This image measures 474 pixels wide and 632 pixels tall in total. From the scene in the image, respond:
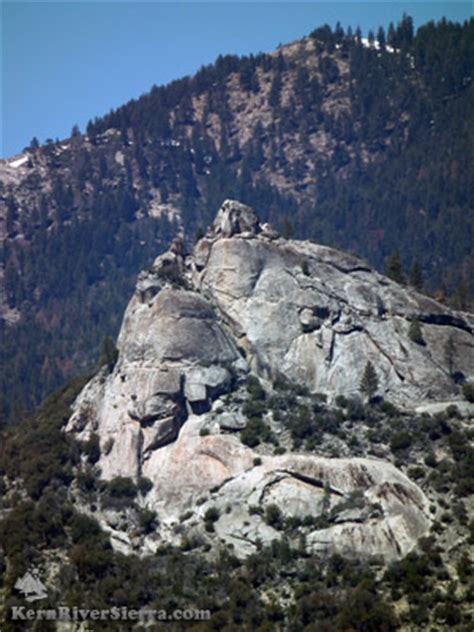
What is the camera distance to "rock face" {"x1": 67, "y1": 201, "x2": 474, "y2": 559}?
87.3 metres

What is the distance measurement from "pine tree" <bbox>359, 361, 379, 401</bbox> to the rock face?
0.85 m

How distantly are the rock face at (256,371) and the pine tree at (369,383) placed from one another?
0.85 metres

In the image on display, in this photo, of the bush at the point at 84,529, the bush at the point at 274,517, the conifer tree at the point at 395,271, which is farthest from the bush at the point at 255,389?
A: the conifer tree at the point at 395,271

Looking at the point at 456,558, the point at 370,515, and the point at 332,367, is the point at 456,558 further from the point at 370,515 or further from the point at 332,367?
the point at 332,367

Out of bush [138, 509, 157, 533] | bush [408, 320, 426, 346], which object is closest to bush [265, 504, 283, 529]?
bush [138, 509, 157, 533]

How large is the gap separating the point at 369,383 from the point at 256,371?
30.0ft

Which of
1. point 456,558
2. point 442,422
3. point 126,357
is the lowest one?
point 456,558

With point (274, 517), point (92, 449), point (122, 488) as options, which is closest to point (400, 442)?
point (274, 517)

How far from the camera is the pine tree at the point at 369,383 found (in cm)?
9900

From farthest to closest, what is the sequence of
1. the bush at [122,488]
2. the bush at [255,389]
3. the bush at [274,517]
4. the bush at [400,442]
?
the bush at [255,389]
the bush at [400,442]
the bush at [122,488]
the bush at [274,517]

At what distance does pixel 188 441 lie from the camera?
308ft

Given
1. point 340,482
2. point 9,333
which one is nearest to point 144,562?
point 340,482

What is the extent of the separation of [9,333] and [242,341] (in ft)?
313

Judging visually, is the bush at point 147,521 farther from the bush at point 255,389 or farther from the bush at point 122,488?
the bush at point 255,389
